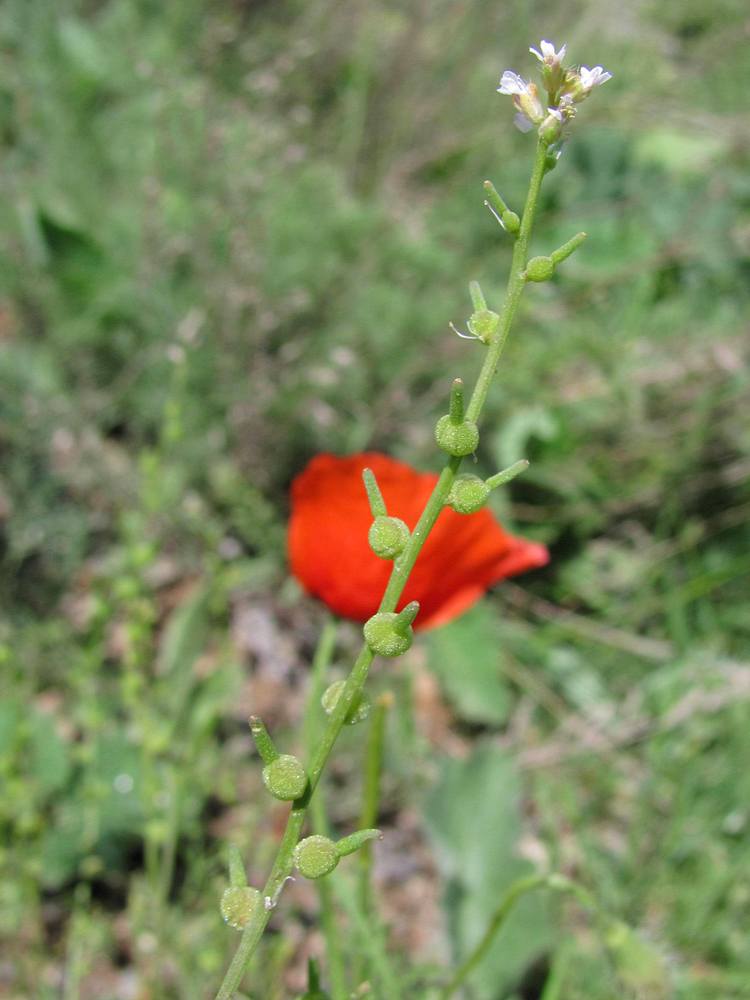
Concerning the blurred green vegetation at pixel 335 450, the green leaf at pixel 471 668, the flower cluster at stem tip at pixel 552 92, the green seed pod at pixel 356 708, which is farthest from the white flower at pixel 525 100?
the green leaf at pixel 471 668

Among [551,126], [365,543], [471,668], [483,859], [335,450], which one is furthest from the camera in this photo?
[335,450]

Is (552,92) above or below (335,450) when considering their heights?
above

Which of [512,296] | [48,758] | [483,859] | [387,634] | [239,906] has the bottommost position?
[483,859]

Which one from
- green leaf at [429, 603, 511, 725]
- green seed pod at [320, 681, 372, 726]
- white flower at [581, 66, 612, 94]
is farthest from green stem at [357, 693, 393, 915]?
green leaf at [429, 603, 511, 725]

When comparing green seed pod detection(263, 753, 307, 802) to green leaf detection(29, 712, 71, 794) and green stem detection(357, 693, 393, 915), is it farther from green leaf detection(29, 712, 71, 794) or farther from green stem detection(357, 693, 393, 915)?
green leaf detection(29, 712, 71, 794)

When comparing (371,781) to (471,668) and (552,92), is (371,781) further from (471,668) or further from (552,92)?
(471,668)

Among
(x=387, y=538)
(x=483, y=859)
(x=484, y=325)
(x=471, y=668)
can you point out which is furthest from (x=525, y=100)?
(x=471, y=668)

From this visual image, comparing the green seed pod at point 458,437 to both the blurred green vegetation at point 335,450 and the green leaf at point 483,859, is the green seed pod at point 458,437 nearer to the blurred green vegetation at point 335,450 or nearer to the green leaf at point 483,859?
the blurred green vegetation at point 335,450
